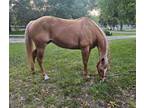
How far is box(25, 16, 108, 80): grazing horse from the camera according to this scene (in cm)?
196

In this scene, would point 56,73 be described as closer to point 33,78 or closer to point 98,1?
point 33,78

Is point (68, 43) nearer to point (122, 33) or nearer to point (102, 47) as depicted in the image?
point (102, 47)

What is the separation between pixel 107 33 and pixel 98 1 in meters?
0.21

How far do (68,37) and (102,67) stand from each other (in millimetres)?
287

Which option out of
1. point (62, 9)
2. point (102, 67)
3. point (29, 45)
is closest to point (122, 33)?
point (102, 67)

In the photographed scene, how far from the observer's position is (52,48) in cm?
197

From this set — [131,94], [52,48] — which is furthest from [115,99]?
[52,48]

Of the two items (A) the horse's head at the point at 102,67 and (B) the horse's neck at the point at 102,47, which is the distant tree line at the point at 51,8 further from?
(A) the horse's head at the point at 102,67

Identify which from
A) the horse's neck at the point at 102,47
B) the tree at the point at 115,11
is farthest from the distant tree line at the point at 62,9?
the horse's neck at the point at 102,47

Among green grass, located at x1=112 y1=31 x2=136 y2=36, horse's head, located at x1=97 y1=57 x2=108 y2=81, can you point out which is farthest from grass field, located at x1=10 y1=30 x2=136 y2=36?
horse's head, located at x1=97 y1=57 x2=108 y2=81

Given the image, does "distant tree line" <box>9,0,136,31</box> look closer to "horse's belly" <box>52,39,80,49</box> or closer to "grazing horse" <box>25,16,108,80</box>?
"grazing horse" <box>25,16,108,80</box>

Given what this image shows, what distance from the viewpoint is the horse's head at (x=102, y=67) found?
1981 millimetres

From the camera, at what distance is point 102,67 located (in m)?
1.98

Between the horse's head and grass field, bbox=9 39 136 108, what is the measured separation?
0.10 ft
